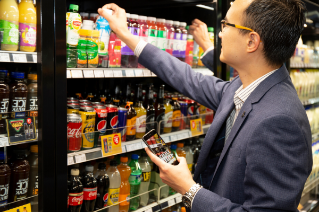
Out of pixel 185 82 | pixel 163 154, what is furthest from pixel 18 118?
pixel 185 82

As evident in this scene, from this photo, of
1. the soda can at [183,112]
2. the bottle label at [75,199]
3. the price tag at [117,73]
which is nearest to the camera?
the bottle label at [75,199]

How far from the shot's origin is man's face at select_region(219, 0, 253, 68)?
1.24 metres

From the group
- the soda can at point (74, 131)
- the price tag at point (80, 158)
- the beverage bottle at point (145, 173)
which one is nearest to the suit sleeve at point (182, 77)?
the soda can at point (74, 131)

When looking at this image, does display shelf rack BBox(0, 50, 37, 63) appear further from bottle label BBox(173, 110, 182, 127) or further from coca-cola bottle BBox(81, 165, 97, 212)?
bottle label BBox(173, 110, 182, 127)

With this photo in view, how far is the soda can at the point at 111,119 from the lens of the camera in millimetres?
1787

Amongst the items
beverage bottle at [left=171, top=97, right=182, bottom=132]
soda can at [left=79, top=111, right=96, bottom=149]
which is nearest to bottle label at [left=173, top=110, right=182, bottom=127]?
beverage bottle at [left=171, top=97, right=182, bottom=132]

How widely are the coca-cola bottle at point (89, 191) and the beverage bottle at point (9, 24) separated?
0.78 meters

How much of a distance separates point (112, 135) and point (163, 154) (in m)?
0.48

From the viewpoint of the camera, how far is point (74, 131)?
5.16ft

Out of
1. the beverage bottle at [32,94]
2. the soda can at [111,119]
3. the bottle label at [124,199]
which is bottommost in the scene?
the bottle label at [124,199]

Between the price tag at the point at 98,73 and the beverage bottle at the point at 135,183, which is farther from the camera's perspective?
the beverage bottle at the point at 135,183

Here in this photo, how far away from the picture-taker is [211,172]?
1.44 m

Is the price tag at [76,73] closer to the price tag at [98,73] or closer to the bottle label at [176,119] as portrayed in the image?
the price tag at [98,73]

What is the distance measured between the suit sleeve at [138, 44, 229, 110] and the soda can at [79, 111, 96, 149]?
0.41 meters
